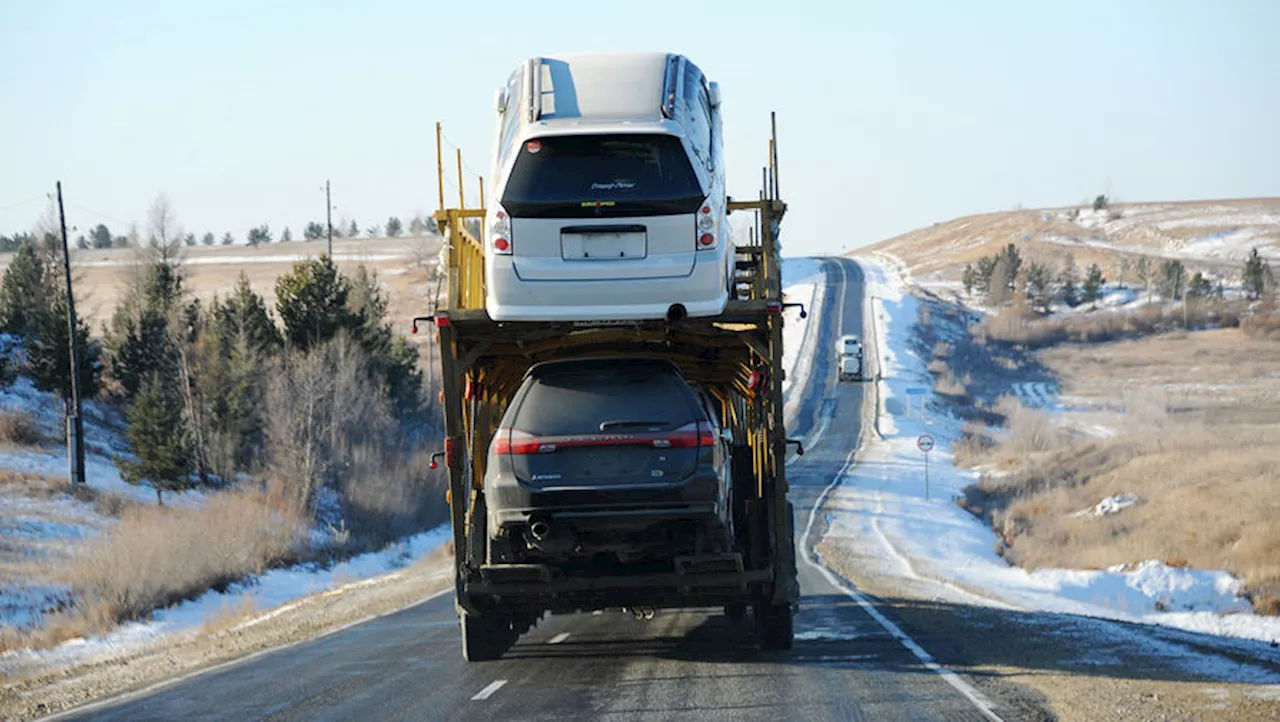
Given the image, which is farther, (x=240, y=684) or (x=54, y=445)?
(x=54, y=445)

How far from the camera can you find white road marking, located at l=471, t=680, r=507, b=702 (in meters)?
11.0

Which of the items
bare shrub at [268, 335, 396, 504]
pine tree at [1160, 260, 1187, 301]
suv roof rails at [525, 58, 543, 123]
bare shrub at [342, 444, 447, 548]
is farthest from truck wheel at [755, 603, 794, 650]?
pine tree at [1160, 260, 1187, 301]

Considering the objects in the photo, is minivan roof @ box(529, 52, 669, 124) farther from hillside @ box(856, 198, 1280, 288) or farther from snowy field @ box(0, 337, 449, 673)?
hillside @ box(856, 198, 1280, 288)

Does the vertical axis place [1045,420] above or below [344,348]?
below

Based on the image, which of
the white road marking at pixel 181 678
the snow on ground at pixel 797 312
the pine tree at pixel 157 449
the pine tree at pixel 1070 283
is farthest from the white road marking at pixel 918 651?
the pine tree at pixel 1070 283

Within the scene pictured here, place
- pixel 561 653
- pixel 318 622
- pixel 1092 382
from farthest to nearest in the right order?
1. pixel 1092 382
2. pixel 318 622
3. pixel 561 653

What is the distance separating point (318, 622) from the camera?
2169 centimetres

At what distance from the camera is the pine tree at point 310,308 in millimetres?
56594

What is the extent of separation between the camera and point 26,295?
62.7 m

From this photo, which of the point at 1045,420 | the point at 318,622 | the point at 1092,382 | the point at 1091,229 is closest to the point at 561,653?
the point at 318,622

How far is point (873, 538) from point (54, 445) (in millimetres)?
29143

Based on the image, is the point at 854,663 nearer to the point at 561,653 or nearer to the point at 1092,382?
the point at 561,653

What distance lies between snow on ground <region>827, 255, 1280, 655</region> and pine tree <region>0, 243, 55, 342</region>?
34.2 meters

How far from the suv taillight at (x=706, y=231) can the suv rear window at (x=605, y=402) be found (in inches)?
47.4
